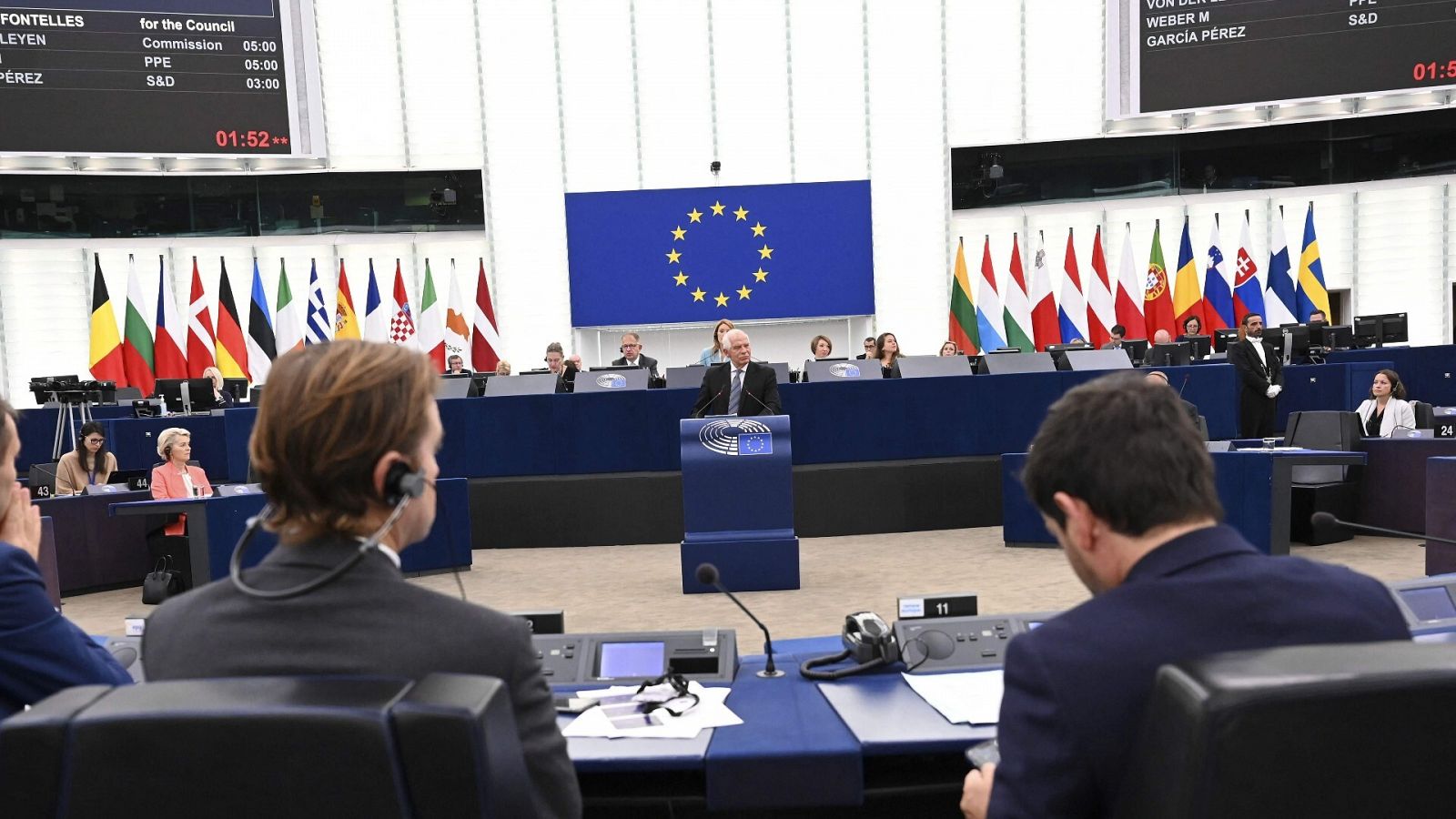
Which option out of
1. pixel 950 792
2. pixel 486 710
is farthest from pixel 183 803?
pixel 950 792

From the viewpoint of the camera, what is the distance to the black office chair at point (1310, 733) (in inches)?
35.7

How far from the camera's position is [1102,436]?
1288 mm

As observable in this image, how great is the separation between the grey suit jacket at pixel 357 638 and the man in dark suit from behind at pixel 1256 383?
9795 millimetres

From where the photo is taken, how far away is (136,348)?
13.2 metres

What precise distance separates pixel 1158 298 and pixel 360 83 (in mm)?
11732

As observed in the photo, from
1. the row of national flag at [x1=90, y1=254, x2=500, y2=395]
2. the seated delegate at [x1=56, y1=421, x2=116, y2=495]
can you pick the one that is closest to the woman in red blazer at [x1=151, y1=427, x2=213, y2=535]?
Result: the seated delegate at [x1=56, y1=421, x2=116, y2=495]

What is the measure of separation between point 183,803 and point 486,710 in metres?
0.28

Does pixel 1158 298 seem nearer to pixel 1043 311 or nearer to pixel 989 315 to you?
pixel 1043 311

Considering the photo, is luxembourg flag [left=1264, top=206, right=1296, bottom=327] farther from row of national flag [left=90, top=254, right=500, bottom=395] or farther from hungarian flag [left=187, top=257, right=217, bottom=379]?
hungarian flag [left=187, top=257, right=217, bottom=379]

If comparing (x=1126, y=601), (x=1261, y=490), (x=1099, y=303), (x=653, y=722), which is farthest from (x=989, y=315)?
(x=1126, y=601)

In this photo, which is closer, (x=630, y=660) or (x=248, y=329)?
(x=630, y=660)

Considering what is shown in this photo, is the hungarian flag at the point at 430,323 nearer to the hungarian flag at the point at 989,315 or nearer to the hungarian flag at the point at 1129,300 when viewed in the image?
the hungarian flag at the point at 989,315

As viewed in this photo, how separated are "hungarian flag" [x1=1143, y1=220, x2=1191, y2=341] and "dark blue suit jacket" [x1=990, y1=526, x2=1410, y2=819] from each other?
13799 millimetres

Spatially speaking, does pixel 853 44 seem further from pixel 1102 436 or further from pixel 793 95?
pixel 1102 436
